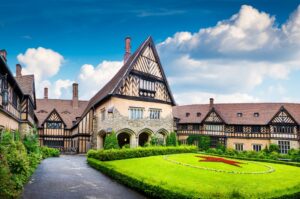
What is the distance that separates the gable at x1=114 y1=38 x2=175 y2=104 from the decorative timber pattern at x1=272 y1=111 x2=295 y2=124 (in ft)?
54.0

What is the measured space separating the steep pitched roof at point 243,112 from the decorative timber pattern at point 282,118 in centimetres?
70

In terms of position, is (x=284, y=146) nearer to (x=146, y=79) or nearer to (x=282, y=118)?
(x=282, y=118)

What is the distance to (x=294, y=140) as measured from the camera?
36.2 metres

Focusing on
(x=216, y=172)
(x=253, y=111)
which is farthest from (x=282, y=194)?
(x=253, y=111)

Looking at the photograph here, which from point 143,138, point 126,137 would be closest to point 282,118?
point 143,138

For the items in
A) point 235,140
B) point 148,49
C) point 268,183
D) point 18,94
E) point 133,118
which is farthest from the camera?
point 235,140

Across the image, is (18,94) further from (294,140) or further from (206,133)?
(294,140)

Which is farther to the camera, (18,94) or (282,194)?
(18,94)

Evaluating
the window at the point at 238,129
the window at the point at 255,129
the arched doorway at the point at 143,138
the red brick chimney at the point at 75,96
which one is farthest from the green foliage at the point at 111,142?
the window at the point at 255,129

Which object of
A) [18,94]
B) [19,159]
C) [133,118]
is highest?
[18,94]

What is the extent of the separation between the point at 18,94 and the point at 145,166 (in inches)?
500

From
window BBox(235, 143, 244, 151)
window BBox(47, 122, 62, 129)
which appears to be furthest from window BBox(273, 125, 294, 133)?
window BBox(47, 122, 62, 129)

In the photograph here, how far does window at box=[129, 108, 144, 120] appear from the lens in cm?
2859

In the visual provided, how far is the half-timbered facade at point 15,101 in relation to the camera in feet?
50.4
